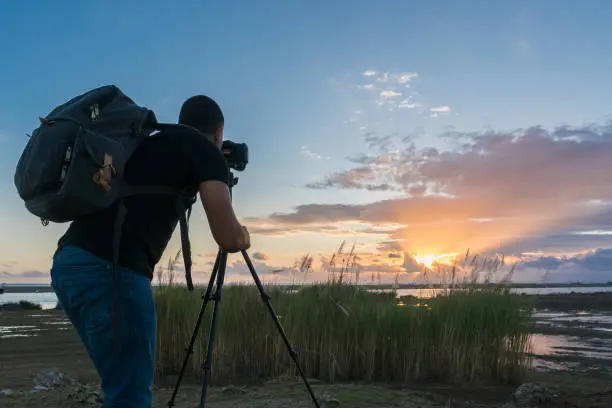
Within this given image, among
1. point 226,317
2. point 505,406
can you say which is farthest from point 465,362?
point 226,317

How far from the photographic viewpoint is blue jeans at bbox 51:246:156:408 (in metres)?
2.18

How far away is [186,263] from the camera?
8.39ft

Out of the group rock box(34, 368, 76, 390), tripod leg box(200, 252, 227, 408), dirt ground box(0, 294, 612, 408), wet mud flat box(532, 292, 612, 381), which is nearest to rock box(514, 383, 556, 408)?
dirt ground box(0, 294, 612, 408)

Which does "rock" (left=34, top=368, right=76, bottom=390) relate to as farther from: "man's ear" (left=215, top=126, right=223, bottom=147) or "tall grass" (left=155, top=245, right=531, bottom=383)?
"man's ear" (left=215, top=126, right=223, bottom=147)

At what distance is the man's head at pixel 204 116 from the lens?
2.62 meters

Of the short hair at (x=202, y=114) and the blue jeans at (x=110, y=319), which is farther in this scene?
the short hair at (x=202, y=114)

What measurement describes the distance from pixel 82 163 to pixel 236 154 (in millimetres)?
1342

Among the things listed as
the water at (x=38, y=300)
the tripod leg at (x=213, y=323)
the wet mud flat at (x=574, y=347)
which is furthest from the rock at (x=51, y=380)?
the water at (x=38, y=300)

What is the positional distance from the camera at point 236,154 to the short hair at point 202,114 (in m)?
0.69

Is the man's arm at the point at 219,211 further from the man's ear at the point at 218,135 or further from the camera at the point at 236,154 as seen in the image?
the camera at the point at 236,154

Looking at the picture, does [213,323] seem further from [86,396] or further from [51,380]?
[51,380]

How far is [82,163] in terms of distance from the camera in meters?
2.15

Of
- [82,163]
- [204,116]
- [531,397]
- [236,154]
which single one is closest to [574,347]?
[531,397]

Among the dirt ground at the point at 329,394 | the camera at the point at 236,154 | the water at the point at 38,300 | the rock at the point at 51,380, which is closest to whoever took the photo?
the camera at the point at 236,154
